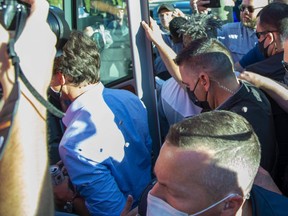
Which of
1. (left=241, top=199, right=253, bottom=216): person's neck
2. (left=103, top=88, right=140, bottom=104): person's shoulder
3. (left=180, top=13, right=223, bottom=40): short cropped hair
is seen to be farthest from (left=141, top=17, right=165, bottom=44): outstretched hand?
(left=241, top=199, right=253, bottom=216): person's neck

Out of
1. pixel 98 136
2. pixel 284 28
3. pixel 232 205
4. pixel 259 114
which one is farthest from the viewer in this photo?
pixel 284 28

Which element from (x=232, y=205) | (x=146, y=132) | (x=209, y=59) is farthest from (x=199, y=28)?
(x=232, y=205)

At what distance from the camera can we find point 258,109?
217 cm

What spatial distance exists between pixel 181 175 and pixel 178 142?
0.38 ft

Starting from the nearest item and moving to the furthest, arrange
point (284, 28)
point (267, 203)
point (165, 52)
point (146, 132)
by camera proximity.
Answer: point (267, 203) < point (146, 132) < point (165, 52) < point (284, 28)

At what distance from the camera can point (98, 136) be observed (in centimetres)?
202

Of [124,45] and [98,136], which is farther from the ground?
[124,45]

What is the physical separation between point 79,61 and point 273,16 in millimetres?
1450

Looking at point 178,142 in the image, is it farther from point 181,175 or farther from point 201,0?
point 201,0

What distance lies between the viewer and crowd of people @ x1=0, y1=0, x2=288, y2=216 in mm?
1031

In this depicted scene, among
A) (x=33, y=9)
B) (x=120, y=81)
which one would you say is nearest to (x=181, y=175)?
(x=33, y=9)

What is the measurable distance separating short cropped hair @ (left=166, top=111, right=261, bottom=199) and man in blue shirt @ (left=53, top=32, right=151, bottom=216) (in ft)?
1.82

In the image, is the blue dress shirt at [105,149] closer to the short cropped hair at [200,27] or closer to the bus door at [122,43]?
the bus door at [122,43]

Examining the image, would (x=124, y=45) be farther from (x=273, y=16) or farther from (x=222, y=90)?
(x=273, y=16)
